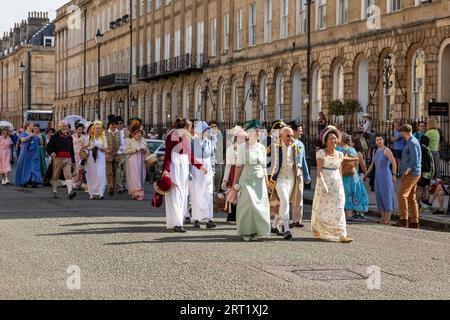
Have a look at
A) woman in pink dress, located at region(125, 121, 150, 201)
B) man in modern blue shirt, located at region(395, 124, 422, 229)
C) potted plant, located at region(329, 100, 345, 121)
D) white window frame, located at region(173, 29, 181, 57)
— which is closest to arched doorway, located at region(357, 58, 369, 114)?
potted plant, located at region(329, 100, 345, 121)

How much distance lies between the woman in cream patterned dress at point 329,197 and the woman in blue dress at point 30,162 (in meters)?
14.8

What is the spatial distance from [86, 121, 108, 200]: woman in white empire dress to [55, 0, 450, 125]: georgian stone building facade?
13.4 metres

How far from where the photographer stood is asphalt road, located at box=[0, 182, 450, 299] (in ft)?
30.2

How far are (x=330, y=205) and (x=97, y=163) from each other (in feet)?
33.1

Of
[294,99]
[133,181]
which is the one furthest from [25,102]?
[133,181]

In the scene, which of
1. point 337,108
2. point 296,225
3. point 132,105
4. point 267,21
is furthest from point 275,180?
point 132,105

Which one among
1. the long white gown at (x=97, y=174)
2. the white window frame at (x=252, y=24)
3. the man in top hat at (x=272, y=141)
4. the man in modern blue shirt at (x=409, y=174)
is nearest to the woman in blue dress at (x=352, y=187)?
the man in modern blue shirt at (x=409, y=174)

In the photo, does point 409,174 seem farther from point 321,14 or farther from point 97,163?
point 321,14

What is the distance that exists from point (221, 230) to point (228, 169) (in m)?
1.19

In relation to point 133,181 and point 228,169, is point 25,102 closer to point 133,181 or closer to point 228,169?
point 133,181

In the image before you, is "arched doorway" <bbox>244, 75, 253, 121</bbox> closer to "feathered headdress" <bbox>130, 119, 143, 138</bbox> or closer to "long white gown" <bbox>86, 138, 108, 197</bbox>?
"feathered headdress" <bbox>130, 119, 143, 138</bbox>

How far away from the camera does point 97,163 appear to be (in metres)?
23.0

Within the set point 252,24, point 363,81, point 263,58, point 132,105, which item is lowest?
point 363,81

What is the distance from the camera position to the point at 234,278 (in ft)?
32.7
